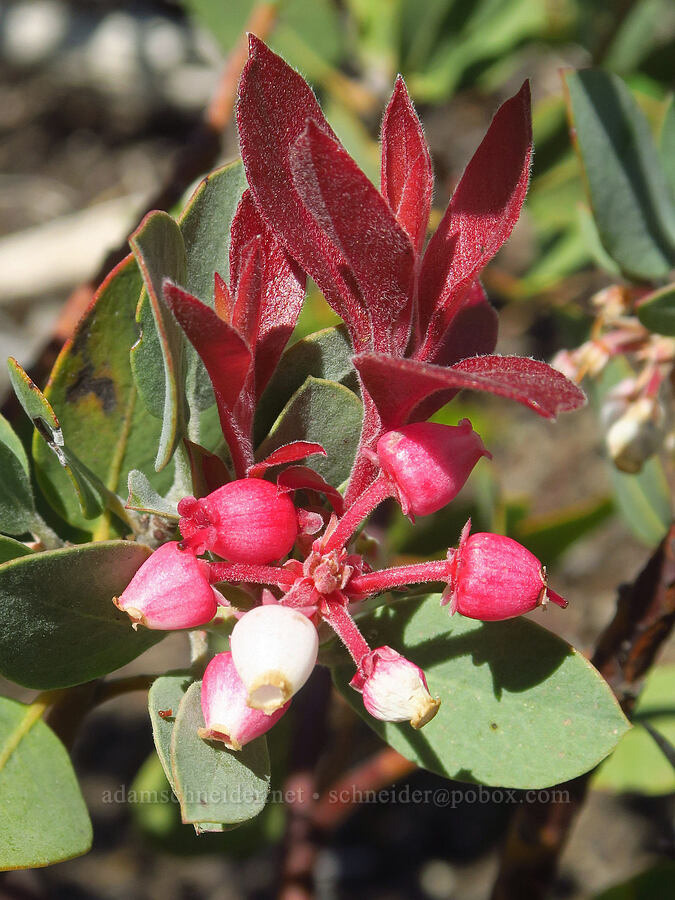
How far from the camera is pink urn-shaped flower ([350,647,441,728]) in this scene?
0.55m

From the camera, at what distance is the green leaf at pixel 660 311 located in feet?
2.56

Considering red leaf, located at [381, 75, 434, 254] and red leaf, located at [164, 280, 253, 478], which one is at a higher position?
red leaf, located at [381, 75, 434, 254]

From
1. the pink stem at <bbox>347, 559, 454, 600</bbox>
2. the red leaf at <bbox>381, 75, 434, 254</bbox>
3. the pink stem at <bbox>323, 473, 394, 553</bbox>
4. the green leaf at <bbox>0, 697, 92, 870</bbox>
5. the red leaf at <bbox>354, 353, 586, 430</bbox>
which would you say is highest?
the red leaf at <bbox>381, 75, 434, 254</bbox>

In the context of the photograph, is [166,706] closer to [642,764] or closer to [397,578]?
[397,578]

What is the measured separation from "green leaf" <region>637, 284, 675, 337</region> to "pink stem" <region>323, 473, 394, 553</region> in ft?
1.13

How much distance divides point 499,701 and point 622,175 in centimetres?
58

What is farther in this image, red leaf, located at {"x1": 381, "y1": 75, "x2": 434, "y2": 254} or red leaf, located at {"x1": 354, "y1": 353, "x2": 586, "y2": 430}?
red leaf, located at {"x1": 381, "y1": 75, "x2": 434, "y2": 254}

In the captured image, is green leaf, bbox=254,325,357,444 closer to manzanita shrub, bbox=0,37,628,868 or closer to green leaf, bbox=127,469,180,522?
manzanita shrub, bbox=0,37,628,868

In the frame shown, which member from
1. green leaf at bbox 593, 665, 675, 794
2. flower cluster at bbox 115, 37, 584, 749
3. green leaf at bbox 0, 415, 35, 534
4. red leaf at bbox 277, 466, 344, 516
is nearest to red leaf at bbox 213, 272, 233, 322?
flower cluster at bbox 115, 37, 584, 749

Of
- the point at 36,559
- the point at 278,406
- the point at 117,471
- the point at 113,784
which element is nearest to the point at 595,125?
the point at 278,406

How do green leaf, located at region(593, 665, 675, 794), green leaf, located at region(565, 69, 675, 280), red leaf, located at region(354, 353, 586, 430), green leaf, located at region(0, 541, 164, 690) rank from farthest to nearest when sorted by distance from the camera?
green leaf, located at region(593, 665, 675, 794) → green leaf, located at region(565, 69, 675, 280) → green leaf, located at region(0, 541, 164, 690) → red leaf, located at region(354, 353, 586, 430)

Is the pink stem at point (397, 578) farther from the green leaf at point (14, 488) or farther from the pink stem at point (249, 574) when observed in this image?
the green leaf at point (14, 488)

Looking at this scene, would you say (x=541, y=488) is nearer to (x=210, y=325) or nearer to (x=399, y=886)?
(x=399, y=886)

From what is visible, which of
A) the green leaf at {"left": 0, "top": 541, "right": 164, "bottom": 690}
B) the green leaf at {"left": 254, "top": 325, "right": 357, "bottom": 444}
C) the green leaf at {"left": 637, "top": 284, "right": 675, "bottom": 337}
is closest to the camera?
the green leaf at {"left": 0, "top": 541, "right": 164, "bottom": 690}
